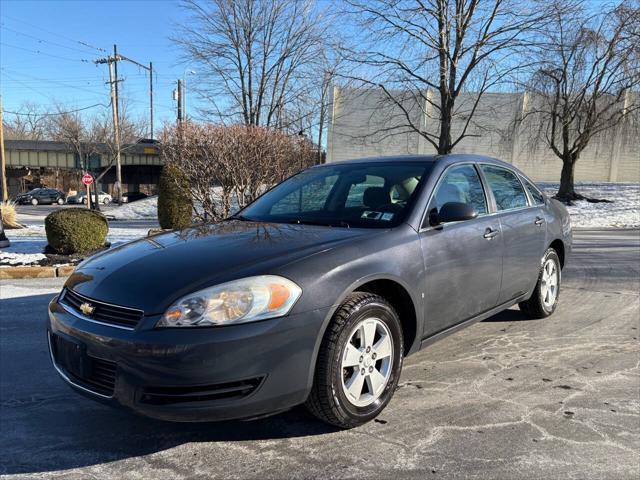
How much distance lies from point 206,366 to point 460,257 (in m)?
1.97

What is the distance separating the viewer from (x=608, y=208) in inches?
920

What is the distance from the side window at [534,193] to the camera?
4.88 metres

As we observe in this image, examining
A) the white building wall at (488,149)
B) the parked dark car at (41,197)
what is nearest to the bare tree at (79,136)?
the parked dark car at (41,197)

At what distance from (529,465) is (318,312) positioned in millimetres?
1301

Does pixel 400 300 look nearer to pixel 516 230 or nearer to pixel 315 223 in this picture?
pixel 315 223

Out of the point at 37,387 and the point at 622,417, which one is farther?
the point at 37,387

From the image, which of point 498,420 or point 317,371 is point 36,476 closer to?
point 317,371

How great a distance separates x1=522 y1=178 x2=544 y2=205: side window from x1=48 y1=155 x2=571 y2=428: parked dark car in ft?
3.33

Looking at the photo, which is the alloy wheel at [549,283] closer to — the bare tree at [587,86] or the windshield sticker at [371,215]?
the windshield sticker at [371,215]

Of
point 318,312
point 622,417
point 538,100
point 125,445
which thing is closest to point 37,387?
point 125,445

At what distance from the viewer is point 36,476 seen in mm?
2443

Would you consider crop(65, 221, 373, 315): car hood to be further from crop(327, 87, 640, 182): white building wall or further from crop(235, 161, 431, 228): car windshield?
crop(327, 87, 640, 182): white building wall

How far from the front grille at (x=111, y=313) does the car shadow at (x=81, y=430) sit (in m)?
0.46

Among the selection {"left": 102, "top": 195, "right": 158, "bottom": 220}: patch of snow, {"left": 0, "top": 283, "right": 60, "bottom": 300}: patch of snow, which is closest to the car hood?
{"left": 0, "top": 283, "right": 60, "bottom": 300}: patch of snow
